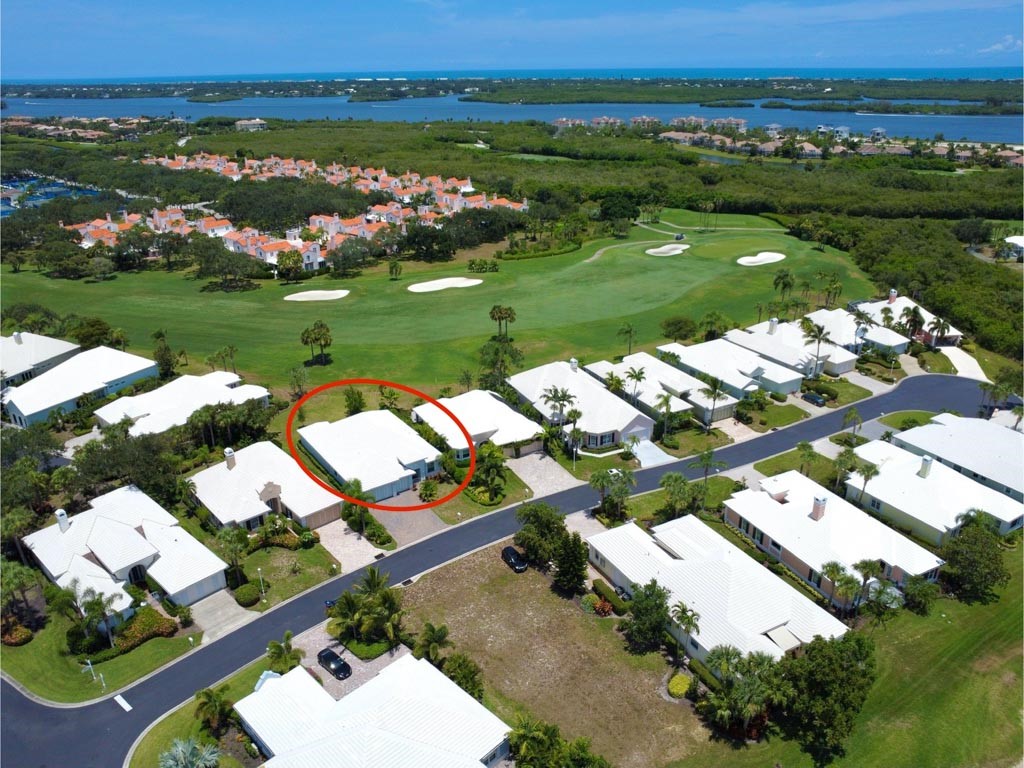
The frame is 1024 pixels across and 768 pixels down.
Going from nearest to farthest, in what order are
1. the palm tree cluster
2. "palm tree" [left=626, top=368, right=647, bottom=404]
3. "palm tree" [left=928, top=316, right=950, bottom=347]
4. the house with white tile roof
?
1. the palm tree cluster
2. "palm tree" [left=626, top=368, right=647, bottom=404]
3. the house with white tile roof
4. "palm tree" [left=928, top=316, right=950, bottom=347]

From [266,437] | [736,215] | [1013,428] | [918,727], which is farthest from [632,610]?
[736,215]

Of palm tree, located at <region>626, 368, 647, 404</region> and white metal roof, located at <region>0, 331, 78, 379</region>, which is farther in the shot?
white metal roof, located at <region>0, 331, 78, 379</region>

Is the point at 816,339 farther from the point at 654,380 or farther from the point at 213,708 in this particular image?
the point at 213,708

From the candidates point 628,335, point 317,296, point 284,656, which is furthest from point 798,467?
point 317,296

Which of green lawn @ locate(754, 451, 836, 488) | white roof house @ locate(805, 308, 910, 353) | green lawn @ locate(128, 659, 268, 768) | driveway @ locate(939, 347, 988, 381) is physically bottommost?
green lawn @ locate(128, 659, 268, 768)

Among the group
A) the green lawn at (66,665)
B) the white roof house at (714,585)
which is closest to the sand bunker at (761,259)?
the white roof house at (714,585)

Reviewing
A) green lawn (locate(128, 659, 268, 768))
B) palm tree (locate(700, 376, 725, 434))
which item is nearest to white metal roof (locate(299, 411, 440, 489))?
green lawn (locate(128, 659, 268, 768))

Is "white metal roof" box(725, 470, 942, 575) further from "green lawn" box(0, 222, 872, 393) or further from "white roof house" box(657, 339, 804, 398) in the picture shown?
"green lawn" box(0, 222, 872, 393)
